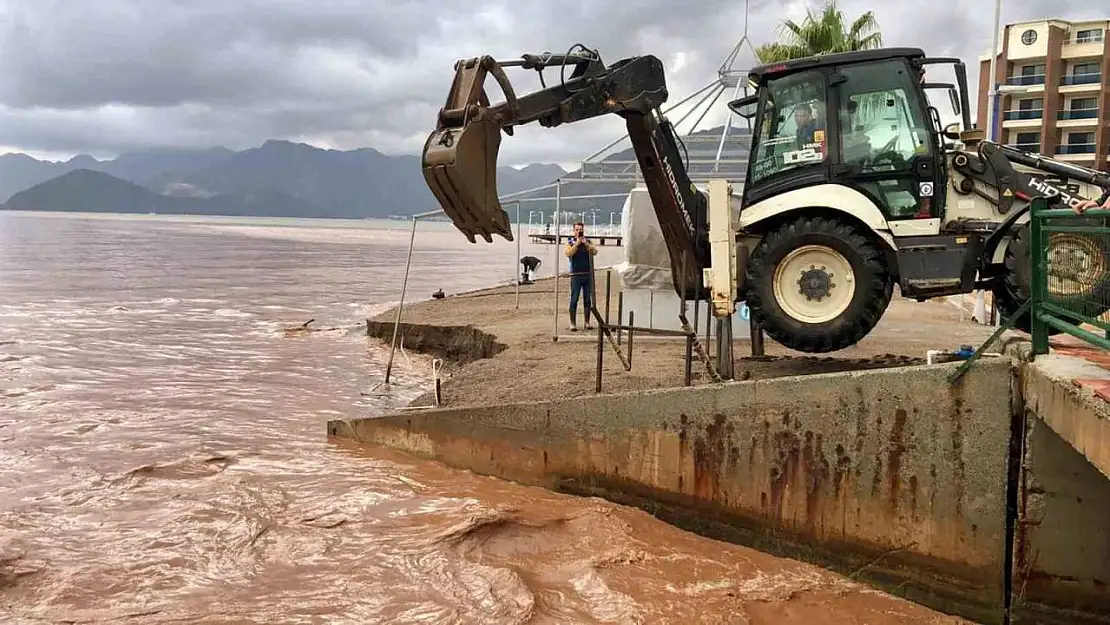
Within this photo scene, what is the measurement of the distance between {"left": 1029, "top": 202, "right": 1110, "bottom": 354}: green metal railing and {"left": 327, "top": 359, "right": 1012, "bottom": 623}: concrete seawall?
19.5 inches

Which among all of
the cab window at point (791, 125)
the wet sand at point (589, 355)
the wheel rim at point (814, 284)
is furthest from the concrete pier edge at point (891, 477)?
the cab window at point (791, 125)

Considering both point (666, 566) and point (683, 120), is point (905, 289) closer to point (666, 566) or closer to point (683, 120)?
point (666, 566)

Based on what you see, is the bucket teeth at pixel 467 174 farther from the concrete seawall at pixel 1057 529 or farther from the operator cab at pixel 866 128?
the concrete seawall at pixel 1057 529

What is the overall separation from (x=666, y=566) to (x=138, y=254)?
52586 millimetres

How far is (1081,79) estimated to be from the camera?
5434 centimetres

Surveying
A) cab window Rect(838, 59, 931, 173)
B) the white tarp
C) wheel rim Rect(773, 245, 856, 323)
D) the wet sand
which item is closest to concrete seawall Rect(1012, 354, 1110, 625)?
wheel rim Rect(773, 245, 856, 323)

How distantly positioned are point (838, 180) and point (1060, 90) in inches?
2264

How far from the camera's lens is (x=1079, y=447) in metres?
4.43

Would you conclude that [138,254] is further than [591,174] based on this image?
Yes

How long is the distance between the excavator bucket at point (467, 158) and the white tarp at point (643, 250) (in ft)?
20.9

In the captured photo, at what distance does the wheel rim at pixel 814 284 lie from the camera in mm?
7434

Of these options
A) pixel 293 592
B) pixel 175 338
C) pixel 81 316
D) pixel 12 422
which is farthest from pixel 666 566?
pixel 81 316

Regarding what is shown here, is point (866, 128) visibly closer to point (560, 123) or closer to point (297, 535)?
point (560, 123)

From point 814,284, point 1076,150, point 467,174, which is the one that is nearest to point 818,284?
point 814,284
